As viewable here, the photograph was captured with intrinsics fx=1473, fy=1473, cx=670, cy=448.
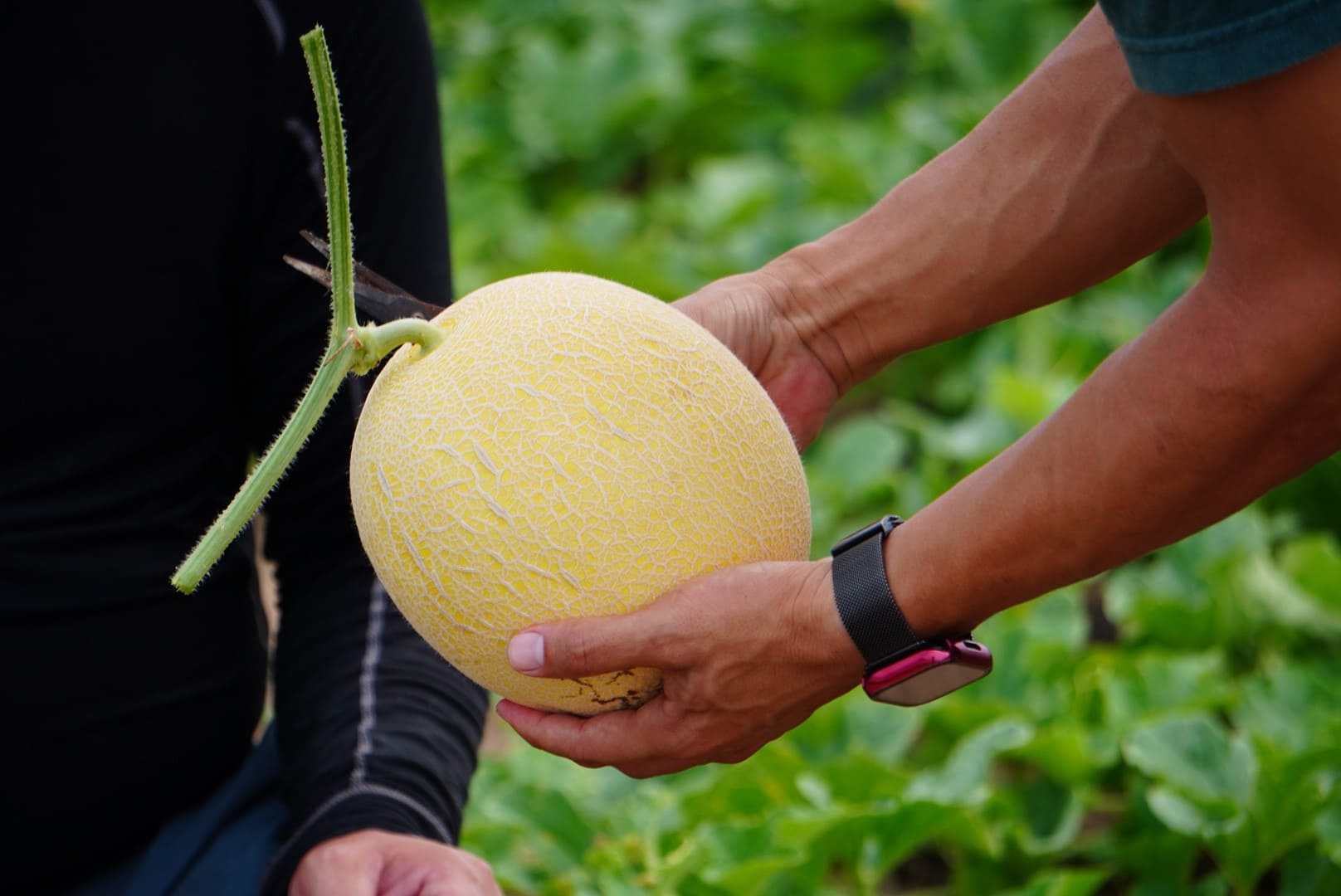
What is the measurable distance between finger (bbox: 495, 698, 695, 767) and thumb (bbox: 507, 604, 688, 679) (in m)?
0.11

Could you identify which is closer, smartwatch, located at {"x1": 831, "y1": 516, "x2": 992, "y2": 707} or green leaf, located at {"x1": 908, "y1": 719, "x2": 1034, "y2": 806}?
smartwatch, located at {"x1": 831, "y1": 516, "x2": 992, "y2": 707}

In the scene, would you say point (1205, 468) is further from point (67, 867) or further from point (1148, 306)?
point (1148, 306)

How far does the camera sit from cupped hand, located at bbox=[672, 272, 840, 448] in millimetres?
1533

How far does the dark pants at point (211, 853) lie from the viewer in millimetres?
1479

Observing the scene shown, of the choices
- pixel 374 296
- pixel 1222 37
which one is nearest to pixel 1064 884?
pixel 374 296

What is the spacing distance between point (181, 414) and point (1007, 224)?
840mm

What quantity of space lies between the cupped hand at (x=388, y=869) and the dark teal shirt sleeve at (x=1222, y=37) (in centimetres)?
93

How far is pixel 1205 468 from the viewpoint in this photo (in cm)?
105

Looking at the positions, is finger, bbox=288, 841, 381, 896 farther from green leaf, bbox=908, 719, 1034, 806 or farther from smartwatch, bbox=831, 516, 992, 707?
green leaf, bbox=908, 719, 1034, 806

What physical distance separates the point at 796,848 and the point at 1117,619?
3.45ft

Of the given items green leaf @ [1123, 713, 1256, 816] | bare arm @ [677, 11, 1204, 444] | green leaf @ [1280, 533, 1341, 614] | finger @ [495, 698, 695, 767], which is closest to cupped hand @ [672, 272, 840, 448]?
bare arm @ [677, 11, 1204, 444]

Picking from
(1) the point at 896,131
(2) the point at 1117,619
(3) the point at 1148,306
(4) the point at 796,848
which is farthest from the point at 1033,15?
(4) the point at 796,848

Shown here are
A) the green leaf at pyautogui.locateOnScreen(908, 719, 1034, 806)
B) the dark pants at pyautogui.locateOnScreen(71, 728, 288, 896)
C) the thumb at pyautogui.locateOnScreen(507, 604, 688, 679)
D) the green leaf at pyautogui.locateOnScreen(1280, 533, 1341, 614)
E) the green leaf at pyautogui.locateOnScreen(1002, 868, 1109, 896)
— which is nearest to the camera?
the thumb at pyautogui.locateOnScreen(507, 604, 688, 679)

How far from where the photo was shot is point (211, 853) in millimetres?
1515
